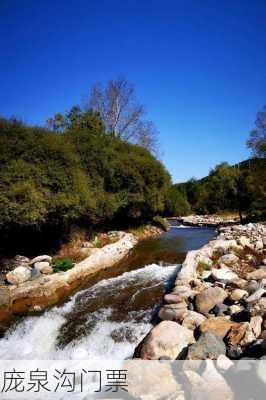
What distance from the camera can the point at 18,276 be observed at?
32.1 feet

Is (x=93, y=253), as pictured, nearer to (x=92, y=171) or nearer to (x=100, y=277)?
(x=100, y=277)

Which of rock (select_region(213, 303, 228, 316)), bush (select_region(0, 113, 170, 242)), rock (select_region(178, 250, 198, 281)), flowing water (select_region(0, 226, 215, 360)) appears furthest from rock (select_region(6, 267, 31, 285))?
rock (select_region(213, 303, 228, 316))

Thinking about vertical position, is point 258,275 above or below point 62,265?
below

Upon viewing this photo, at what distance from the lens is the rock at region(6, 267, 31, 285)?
966 cm

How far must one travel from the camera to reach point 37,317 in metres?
7.83

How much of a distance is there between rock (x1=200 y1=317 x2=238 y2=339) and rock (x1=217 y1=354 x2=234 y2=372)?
0.70 metres

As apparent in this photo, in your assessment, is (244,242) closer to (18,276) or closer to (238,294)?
(238,294)

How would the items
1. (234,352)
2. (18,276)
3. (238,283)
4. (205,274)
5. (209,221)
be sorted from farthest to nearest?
(209,221) → (18,276) → (205,274) → (238,283) → (234,352)

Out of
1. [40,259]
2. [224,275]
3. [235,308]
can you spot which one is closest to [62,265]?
[40,259]

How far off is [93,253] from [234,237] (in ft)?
21.9

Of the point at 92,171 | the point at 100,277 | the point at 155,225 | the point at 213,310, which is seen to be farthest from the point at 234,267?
the point at 155,225

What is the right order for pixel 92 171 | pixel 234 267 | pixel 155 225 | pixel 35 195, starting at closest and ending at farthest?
pixel 234 267, pixel 35 195, pixel 92 171, pixel 155 225

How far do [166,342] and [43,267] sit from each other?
20.7 ft

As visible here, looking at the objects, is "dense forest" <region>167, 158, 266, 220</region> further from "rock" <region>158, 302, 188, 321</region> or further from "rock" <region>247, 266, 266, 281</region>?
"rock" <region>158, 302, 188, 321</region>
